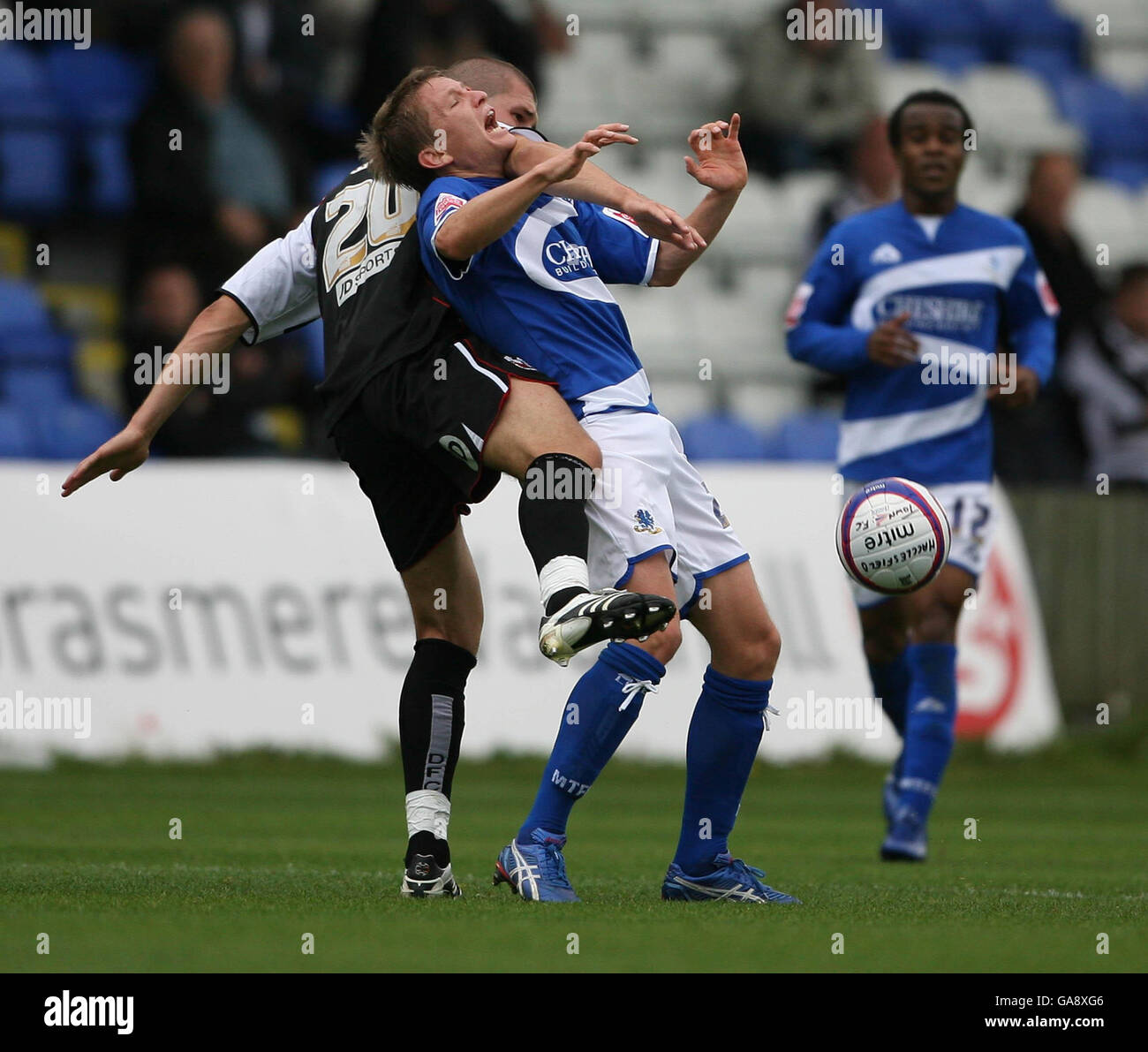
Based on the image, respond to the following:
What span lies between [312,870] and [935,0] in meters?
13.3

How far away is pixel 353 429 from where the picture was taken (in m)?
5.05

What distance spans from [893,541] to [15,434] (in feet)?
24.2

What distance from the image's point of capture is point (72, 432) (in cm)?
1207

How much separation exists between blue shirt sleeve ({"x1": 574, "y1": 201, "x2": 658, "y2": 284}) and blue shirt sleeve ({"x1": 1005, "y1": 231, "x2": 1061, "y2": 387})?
9.99ft

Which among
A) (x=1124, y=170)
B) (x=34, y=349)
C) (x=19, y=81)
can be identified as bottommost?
(x=34, y=349)

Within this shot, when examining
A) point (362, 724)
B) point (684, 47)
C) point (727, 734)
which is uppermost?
point (684, 47)

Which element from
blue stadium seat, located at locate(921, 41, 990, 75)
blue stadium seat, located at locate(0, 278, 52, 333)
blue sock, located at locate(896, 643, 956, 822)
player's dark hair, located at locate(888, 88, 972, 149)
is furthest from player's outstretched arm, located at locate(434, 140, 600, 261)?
blue stadium seat, located at locate(921, 41, 990, 75)

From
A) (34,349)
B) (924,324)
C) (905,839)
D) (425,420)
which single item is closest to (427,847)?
(425,420)

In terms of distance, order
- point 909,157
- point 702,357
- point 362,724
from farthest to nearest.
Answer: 1. point 702,357
2. point 362,724
3. point 909,157

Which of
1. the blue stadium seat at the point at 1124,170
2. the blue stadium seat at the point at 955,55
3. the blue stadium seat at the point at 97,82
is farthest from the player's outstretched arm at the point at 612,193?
the blue stadium seat at the point at 1124,170

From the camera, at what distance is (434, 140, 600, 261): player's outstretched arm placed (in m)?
4.46

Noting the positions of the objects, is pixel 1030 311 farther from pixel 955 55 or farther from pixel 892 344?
pixel 955 55
